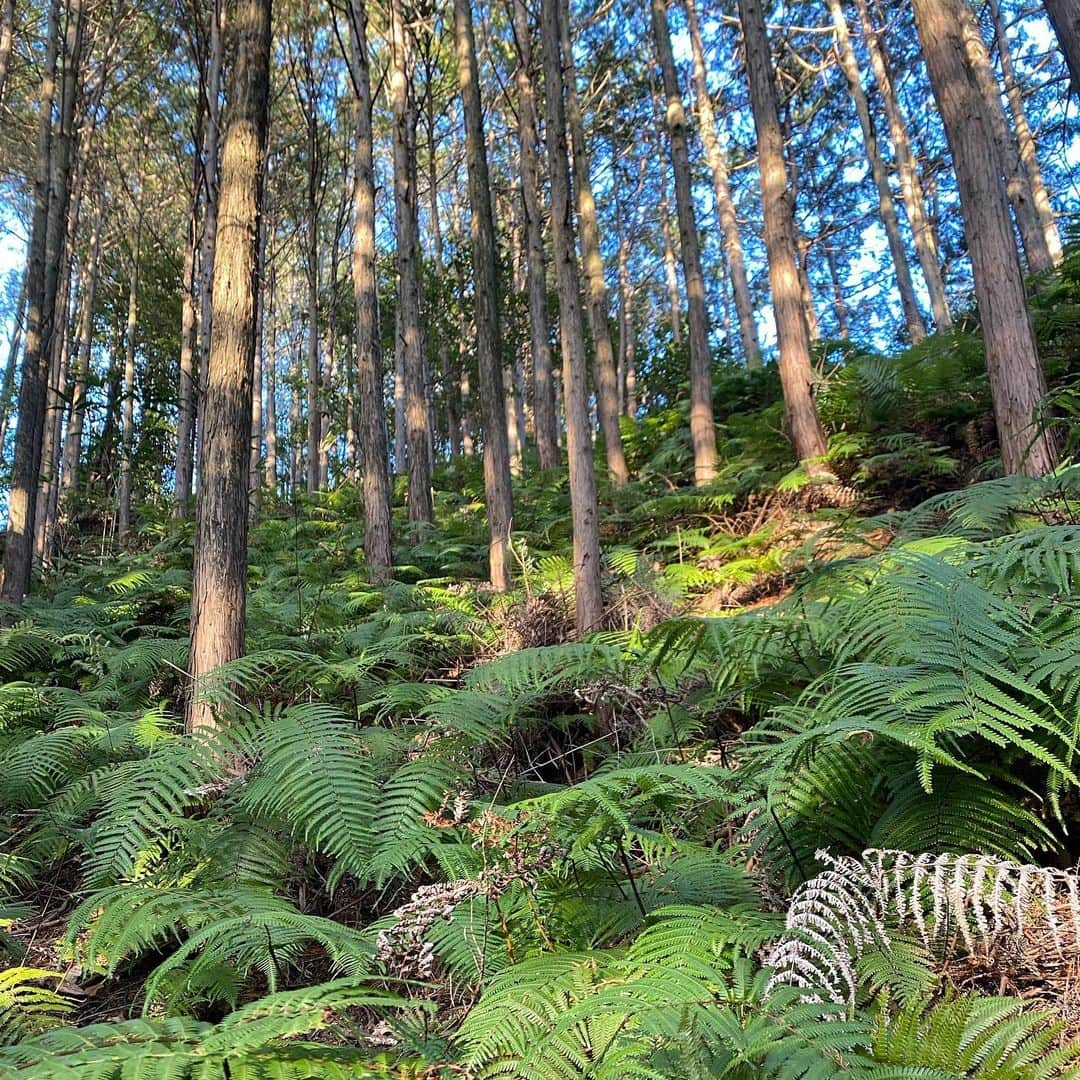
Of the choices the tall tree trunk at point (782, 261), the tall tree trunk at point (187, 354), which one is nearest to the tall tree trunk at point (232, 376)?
the tall tree trunk at point (782, 261)

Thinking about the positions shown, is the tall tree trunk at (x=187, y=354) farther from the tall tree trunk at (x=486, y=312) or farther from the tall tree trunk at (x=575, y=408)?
the tall tree trunk at (x=575, y=408)

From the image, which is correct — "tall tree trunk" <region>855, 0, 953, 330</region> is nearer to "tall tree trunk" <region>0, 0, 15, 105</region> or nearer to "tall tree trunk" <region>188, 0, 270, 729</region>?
"tall tree trunk" <region>188, 0, 270, 729</region>

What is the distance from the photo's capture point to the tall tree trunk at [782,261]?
712cm

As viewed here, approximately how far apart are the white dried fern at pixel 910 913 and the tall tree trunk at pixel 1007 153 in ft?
43.6

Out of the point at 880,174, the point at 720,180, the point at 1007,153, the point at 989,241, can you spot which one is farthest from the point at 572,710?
the point at 880,174

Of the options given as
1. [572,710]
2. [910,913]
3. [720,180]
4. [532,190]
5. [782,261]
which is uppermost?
[720,180]

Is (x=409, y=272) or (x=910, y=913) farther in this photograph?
(x=409, y=272)

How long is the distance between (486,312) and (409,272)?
4.04m

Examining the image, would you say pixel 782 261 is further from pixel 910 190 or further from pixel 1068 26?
pixel 910 190

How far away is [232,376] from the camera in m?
3.84

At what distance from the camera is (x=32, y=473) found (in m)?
7.80

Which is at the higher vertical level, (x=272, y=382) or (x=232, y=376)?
(x=272, y=382)

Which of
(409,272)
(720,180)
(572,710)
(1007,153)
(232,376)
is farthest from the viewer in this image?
(720,180)

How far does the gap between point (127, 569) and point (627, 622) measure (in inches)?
274
